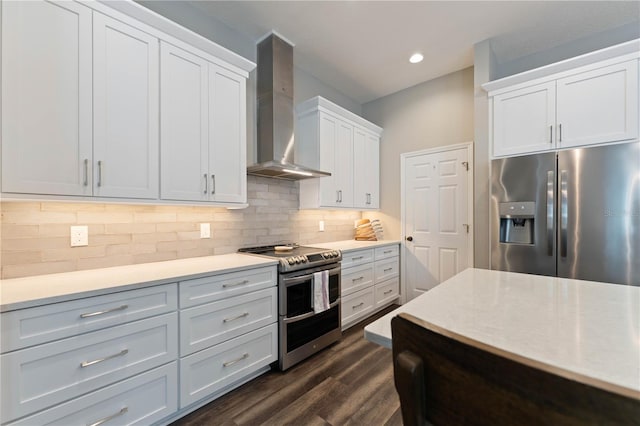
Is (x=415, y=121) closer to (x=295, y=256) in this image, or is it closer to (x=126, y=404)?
(x=295, y=256)

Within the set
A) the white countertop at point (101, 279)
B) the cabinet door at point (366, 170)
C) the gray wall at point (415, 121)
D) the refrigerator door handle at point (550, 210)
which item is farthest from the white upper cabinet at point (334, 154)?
the refrigerator door handle at point (550, 210)

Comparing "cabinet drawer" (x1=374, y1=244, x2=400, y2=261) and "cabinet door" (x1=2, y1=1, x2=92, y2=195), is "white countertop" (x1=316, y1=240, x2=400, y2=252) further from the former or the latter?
"cabinet door" (x1=2, y1=1, x2=92, y2=195)

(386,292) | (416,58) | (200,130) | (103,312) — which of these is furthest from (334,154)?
(103,312)

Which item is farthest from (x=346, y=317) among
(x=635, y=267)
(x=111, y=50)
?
(x=111, y=50)

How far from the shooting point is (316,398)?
1.92 m

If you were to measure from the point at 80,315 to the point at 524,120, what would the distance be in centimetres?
369

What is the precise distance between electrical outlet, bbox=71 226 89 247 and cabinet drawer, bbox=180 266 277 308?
761mm

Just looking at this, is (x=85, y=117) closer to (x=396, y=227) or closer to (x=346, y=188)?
(x=346, y=188)

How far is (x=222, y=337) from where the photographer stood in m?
1.86

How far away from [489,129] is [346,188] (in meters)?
1.70

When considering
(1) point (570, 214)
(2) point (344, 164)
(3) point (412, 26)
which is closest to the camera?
(1) point (570, 214)

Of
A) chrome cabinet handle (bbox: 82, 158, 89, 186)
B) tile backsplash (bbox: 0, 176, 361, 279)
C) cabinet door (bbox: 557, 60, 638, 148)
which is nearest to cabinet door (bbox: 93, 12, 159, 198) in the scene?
chrome cabinet handle (bbox: 82, 158, 89, 186)

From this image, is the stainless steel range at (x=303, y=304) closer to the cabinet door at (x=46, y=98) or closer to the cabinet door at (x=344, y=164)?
the cabinet door at (x=344, y=164)

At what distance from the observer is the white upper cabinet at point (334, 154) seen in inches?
125
